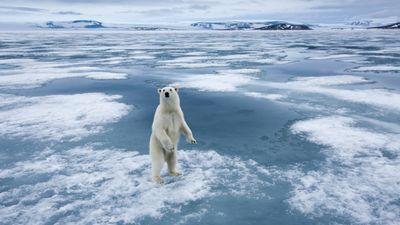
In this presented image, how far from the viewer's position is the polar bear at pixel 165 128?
4.75 metres

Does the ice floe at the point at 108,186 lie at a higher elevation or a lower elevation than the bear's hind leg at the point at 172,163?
lower

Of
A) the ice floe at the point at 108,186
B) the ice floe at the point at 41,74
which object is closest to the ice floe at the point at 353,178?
the ice floe at the point at 108,186

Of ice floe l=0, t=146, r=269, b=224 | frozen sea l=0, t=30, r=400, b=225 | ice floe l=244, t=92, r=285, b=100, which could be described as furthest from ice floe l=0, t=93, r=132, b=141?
ice floe l=244, t=92, r=285, b=100

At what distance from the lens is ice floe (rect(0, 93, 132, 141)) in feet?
24.6

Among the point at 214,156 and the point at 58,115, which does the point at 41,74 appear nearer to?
the point at 58,115

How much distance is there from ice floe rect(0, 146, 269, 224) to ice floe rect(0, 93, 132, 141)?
131cm

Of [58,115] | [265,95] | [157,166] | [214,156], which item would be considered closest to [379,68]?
[265,95]

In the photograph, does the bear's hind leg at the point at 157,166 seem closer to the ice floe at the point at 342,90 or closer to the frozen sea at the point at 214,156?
the frozen sea at the point at 214,156

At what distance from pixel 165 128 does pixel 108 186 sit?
1129 mm

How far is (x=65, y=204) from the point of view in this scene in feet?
14.9

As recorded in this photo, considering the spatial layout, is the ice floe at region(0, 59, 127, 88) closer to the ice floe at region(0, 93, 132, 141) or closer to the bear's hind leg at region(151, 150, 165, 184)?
the ice floe at region(0, 93, 132, 141)

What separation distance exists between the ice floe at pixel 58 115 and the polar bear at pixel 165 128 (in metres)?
2.74

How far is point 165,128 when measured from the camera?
4.93 m

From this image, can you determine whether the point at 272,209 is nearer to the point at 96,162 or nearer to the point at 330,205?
the point at 330,205
